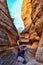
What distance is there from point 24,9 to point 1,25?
274 inches

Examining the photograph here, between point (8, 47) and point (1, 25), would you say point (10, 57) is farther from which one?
point (1, 25)

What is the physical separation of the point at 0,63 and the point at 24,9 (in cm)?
756

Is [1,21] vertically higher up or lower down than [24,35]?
higher up

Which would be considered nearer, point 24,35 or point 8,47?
point 8,47

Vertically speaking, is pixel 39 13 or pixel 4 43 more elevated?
pixel 39 13

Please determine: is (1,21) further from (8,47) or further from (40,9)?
(40,9)

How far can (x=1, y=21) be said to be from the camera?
346 centimetres

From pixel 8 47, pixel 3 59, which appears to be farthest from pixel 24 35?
pixel 3 59

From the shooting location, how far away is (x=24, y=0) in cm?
1012

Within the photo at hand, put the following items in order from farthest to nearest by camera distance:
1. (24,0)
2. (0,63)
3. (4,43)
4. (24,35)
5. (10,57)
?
1. (24,0)
2. (24,35)
3. (10,57)
4. (4,43)
5. (0,63)

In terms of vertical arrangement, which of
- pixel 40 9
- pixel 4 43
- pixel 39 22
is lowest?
pixel 4 43

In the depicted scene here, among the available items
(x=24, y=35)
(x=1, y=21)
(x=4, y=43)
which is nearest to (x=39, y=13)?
(x=1, y=21)

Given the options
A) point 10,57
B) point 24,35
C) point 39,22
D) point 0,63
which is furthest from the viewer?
point 24,35

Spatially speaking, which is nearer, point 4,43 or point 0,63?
point 0,63
